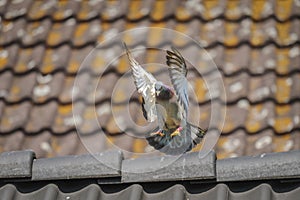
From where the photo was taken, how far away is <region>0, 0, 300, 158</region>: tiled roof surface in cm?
338

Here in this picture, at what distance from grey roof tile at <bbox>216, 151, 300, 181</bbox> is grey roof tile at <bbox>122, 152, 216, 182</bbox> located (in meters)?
0.05

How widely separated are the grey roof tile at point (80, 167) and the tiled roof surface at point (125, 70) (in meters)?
0.50

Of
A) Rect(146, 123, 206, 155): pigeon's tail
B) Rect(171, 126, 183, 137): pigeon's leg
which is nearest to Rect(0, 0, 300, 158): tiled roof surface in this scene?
Rect(146, 123, 206, 155): pigeon's tail

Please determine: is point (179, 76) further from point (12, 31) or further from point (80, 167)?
point (12, 31)

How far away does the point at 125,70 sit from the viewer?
3.78 m

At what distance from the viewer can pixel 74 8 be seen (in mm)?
4324

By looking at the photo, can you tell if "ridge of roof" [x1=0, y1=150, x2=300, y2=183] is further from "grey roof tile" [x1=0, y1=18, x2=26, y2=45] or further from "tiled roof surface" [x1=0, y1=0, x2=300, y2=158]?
"grey roof tile" [x1=0, y1=18, x2=26, y2=45]

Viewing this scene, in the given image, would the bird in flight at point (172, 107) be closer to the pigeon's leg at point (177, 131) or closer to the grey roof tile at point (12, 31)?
the pigeon's leg at point (177, 131)

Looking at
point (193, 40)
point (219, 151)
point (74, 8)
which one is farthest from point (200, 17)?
point (219, 151)

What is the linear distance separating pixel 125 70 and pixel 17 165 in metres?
1.09

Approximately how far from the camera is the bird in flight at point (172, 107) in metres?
2.98

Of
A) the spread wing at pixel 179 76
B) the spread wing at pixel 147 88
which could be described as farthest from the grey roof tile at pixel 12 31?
the spread wing at pixel 179 76

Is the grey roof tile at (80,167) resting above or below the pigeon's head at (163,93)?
below

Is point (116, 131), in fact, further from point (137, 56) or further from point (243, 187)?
point (243, 187)
